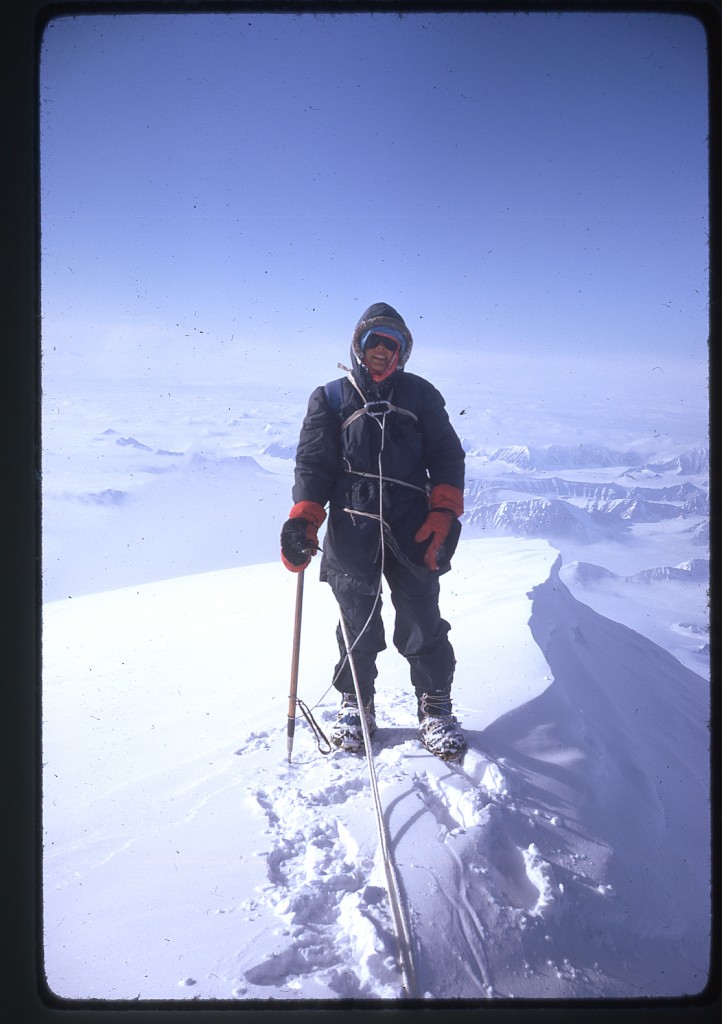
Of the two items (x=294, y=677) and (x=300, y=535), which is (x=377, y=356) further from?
(x=294, y=677)

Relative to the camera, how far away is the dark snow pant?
222 cm

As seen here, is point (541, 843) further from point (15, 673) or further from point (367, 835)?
point (15, 673)

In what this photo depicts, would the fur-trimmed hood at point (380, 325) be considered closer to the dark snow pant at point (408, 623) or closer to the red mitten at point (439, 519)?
the red mitten at point (439, 519)

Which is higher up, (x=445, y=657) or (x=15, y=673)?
(x=15, y=673)

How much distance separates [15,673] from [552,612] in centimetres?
362

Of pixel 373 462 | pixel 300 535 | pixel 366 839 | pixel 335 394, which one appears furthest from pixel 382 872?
pixel 335 394

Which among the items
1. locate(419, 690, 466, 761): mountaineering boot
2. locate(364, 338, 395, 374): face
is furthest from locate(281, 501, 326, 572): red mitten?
locate(419, 690, 466, 761): mountaineering boot

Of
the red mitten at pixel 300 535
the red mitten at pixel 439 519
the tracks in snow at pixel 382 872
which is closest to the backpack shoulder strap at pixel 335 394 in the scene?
the red mitten at pixel 300 535

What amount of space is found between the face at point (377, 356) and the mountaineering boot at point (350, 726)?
144 centimetres

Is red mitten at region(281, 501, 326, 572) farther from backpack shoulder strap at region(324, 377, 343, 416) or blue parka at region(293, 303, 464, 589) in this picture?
backpack shoulder strap at region(324, 377, 343, 416)

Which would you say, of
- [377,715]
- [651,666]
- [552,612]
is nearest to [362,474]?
[377,715]

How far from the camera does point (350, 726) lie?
7.32ft

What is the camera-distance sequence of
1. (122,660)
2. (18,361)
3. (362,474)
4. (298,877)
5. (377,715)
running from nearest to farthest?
(18,361), (298,877), (362,474), (377,715), (122,660)

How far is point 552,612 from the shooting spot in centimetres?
405
